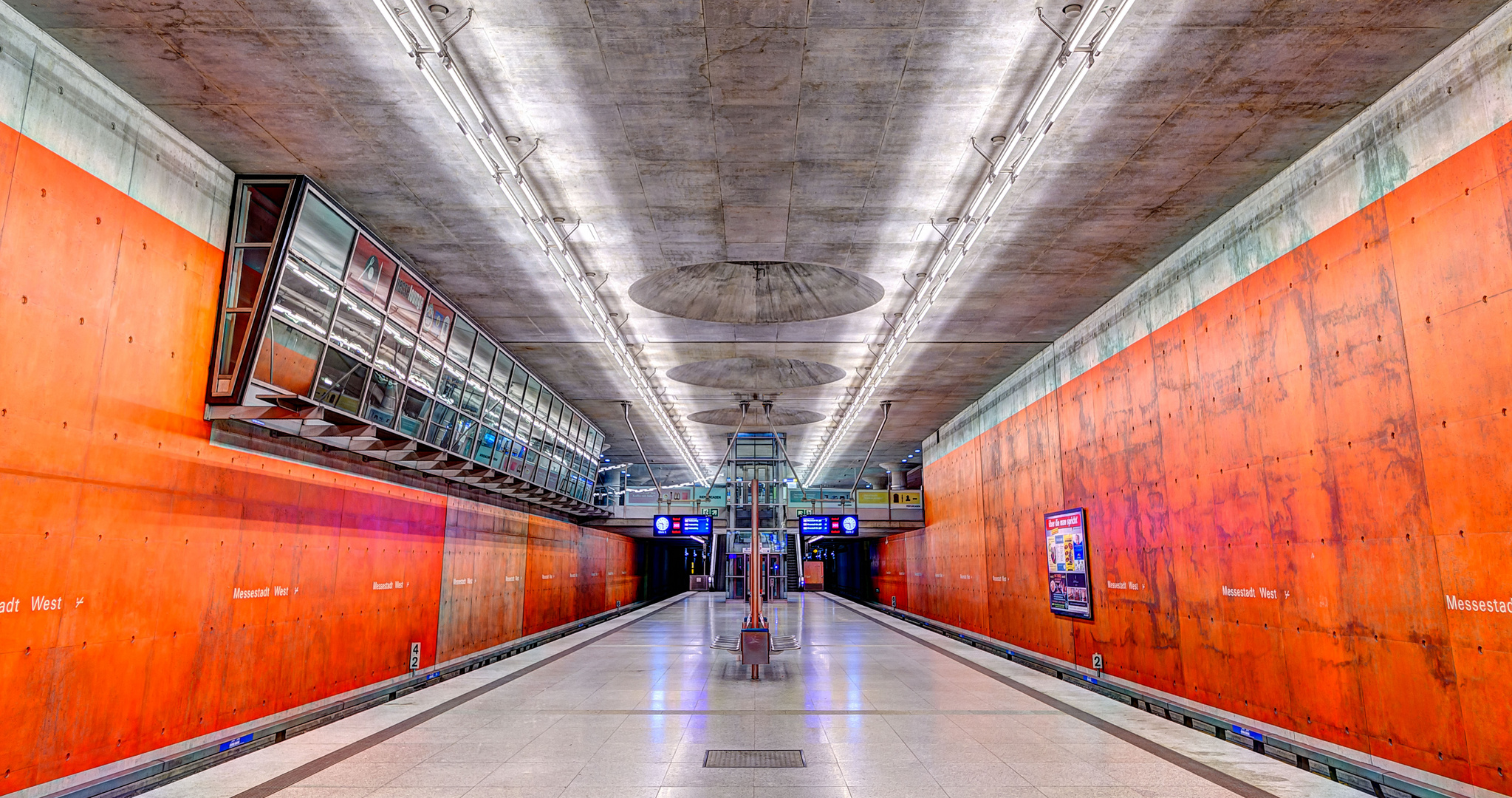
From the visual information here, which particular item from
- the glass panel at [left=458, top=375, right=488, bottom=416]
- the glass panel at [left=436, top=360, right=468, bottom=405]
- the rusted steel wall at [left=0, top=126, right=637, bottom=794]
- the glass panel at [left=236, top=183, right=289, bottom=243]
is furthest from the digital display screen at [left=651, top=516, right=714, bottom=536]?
the glass panel at [left=236, top=183, right=289, bottom=243]

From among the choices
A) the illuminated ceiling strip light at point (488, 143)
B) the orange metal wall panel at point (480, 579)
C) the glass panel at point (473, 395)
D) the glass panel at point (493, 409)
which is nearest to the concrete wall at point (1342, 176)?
the illuminated ceiling strip light at point (488, 143)

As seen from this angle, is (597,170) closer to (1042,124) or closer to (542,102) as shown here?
(542,102)

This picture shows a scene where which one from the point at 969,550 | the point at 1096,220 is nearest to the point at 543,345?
the point at 1096,220

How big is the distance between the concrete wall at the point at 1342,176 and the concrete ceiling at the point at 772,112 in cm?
17

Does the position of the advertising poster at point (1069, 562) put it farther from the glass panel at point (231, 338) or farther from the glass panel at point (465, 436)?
the glass panel at point (231, 338)

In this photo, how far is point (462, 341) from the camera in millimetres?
13617

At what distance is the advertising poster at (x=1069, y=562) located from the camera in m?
13.3

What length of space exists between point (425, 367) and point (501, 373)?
11.8 feet

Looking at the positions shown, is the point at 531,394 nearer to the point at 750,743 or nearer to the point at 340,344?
the point at 340,344

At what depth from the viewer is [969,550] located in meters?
20.6

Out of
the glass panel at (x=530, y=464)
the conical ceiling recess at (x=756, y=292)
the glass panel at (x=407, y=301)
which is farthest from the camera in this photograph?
the glass panel at (x=530, y=464)

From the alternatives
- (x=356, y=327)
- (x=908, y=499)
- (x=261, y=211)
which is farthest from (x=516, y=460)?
(x=908, y=499)

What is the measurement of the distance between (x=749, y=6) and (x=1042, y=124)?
279 cm

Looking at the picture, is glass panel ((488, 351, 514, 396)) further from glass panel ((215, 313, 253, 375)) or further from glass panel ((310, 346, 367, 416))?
glass panel ((215, 313, 253, 375))
